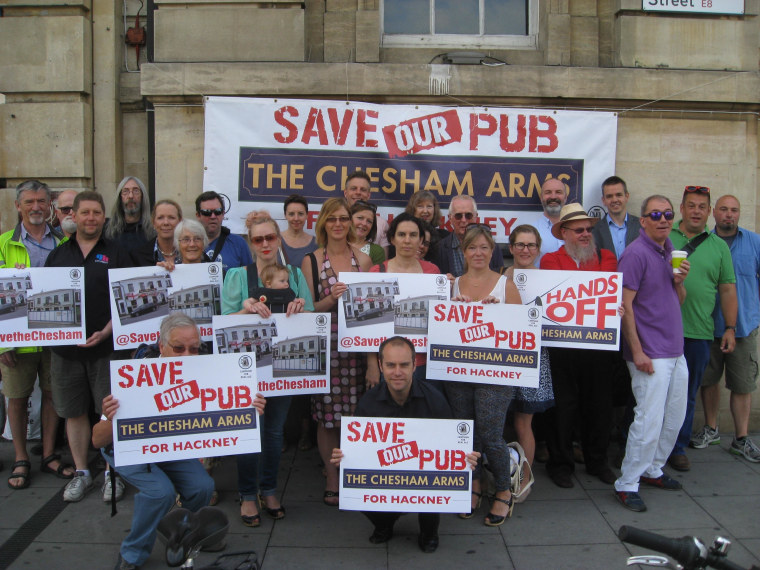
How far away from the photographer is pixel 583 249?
5164 millimetres

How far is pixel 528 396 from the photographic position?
193 inches

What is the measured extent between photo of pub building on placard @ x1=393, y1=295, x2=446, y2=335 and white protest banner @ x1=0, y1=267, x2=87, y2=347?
7.33 feet

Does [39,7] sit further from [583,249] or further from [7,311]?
[583,249]

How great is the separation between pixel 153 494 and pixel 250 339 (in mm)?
1085

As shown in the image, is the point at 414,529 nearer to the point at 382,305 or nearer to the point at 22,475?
the point at 382,305

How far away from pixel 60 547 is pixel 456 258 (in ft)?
10.8

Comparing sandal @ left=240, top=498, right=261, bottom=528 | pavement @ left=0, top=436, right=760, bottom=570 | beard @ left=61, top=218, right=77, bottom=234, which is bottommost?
pavement @ left=0, top=436, right=760, bottom=570

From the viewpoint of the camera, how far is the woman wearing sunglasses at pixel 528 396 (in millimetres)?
4895

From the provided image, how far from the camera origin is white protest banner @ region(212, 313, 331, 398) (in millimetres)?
4418

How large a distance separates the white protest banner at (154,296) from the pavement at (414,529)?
1.22m

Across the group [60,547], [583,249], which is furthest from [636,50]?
[60,547]

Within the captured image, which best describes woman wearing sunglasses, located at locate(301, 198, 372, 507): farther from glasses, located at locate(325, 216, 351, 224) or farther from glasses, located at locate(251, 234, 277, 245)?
glasses, located at locate(251, 234, 277, 245)

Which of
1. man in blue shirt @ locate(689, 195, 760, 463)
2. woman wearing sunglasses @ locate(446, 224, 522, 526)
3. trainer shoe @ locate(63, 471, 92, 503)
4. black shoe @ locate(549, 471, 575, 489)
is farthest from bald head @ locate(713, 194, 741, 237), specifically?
trainer shoe @ locate(63, 471, 92, 503)

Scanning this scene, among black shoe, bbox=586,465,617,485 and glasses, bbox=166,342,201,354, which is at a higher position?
glasses, bbox=166,342,201,354
